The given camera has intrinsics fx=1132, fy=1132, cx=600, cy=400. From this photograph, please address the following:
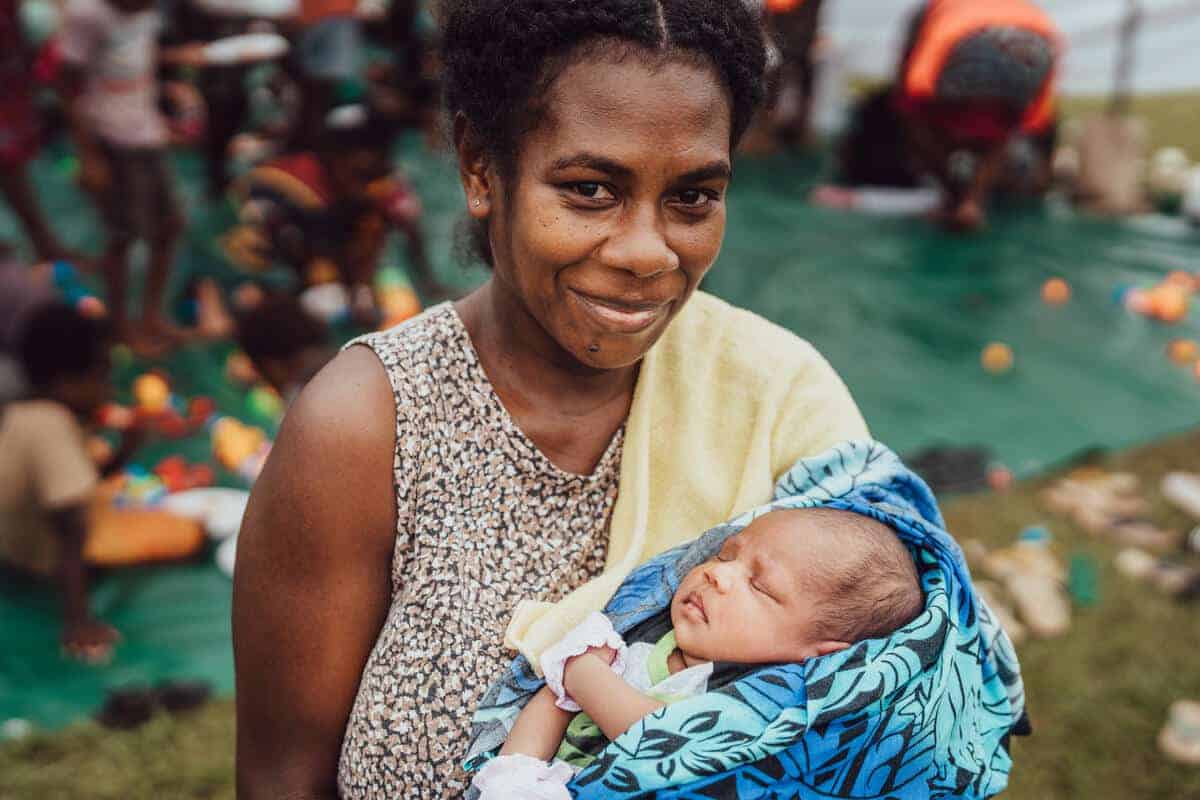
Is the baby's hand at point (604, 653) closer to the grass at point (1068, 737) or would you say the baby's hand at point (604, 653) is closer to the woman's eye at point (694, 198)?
the woman's eye at point (694, 198)

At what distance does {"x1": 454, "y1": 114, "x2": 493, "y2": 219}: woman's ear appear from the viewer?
5.47 ft

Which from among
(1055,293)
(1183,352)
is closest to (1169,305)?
(1183,352)

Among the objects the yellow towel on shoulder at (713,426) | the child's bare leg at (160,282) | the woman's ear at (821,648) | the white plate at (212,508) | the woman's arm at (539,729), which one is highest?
the yellow towel on shoulder at (713,426)

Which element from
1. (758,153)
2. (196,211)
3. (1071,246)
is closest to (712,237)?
(196,211)

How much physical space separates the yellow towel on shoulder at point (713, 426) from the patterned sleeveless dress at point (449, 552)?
0.08 meters

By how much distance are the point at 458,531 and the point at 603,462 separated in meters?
0.27

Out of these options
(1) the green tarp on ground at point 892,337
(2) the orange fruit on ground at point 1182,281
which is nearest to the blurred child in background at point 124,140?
(1) the green tarp on ground at point 892,337

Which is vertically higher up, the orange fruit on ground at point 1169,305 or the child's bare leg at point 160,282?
the child's bare leg at point 160,282

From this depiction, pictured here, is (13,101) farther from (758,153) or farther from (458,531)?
(758,153)

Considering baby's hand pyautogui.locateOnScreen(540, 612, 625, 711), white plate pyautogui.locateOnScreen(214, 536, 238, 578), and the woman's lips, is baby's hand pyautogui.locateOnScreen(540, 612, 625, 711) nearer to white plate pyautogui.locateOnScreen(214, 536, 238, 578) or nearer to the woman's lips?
the woman's lips

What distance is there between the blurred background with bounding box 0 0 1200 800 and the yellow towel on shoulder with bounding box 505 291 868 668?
438mm

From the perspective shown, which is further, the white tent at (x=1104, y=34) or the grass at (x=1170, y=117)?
the grass at (x=1170, y=117)

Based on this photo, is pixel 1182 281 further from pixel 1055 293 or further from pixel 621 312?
pixel 621 312

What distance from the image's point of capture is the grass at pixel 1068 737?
3297mm
